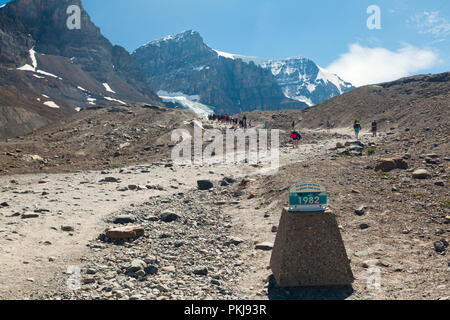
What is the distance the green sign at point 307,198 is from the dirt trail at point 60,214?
151 inches

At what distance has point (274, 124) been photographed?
2181 inches

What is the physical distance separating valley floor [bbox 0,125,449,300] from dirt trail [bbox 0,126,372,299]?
38 millimetres

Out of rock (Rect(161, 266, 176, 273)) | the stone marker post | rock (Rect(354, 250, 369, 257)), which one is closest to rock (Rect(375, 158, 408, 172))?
rock (Rect(354, 250, 369, 257))

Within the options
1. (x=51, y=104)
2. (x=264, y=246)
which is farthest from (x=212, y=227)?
(x=51, y=104)

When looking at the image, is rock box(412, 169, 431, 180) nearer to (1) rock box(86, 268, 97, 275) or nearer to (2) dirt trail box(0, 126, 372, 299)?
(2) dirt trail box(0, 126, 372, 299)

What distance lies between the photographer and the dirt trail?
23.3 ft

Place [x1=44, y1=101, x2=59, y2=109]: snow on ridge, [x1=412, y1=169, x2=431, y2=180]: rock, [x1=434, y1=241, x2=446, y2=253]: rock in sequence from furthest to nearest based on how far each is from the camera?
1. [x1=44, y1=101, x2=59, y2=109]: snow on ridge
2. [x1=412, y1=169, x2=431, y2=180]: rock
3. [x1=434, y1=241, x2=446, y2=253]: rock

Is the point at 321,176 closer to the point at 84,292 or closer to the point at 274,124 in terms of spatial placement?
the point at 84,292

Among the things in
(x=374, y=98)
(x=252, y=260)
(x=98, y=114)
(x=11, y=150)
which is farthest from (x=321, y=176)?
(x=374, y=98)

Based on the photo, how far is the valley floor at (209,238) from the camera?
6.52 m

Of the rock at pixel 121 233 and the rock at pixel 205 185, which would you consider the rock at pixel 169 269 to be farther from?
the rock at pixel 205 185

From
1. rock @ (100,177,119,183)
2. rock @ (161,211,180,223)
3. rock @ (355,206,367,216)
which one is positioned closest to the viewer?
rock @ (355,206,367,216)

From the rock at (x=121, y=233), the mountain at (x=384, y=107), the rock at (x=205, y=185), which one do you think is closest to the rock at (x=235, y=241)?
the rock at (x=121, y=233)
